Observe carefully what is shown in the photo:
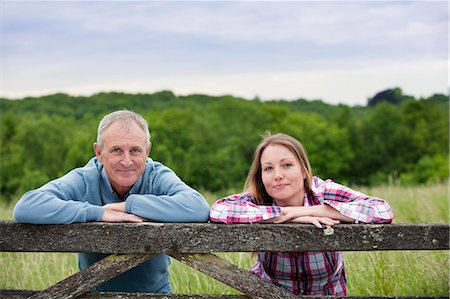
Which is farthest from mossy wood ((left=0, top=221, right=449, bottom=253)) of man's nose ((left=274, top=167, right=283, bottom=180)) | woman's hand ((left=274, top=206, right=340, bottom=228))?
man's nose ((left=274, top=167, right=283, bottom=180))

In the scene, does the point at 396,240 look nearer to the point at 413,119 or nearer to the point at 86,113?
the point at 413,119

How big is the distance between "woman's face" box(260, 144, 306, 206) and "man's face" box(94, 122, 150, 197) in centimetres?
79

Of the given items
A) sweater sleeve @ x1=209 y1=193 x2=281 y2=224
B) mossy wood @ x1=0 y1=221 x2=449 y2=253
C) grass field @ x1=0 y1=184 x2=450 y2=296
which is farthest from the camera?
grass field @ x1=0 y1=184 x2=450 y2=296

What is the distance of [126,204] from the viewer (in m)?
3.84

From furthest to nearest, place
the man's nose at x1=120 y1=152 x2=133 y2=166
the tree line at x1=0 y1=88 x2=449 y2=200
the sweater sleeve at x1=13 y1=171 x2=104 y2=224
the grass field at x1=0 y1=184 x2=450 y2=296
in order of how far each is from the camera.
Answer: the tree line at x1=0 y1=88 x2=449 y2=200 → the grass field at x1=0 y1=184 x2=450 y2=296 → the man's nose at x1=120 y1=152 x2=133 y2=166 → the sweater sleeve at x1=13 y1=171 x2=104 y2=224

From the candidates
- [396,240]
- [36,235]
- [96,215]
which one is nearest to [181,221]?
[96,215]

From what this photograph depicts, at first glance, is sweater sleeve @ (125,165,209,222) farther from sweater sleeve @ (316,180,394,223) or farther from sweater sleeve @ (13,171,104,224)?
sweater sleeve @ (316,180,394,223)

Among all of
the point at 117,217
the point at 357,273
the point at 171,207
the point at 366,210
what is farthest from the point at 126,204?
the point at 357,273

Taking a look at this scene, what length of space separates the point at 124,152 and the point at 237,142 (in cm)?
5027

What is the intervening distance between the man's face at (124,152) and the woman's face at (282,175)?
789 millimetres

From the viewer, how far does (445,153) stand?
52969 millimetres

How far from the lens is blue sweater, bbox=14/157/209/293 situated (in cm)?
363

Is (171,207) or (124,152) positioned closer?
(171,207)

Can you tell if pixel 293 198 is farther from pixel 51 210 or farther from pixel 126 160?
pixel 51 210
